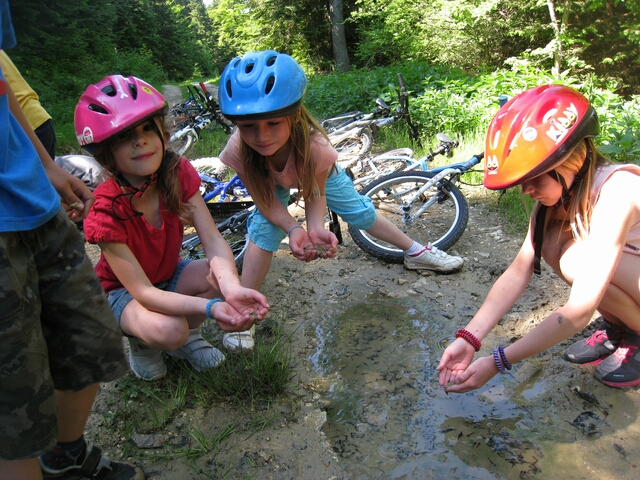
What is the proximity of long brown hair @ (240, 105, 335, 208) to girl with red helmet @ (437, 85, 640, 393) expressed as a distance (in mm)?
931

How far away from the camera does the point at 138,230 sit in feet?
6.96

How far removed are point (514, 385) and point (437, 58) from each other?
1327 cm

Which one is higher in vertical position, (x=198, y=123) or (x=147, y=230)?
(x=147, y=230)

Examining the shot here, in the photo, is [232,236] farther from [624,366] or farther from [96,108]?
[624,366]

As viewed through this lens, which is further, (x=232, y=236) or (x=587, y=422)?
(x=232, y=236)

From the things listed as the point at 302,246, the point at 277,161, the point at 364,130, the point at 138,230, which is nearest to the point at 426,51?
the point at 364,130

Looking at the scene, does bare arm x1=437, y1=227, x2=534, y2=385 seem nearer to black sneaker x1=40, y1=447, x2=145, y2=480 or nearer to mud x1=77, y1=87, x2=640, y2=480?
mud x1=77, y1=87, x2=640, y2=480

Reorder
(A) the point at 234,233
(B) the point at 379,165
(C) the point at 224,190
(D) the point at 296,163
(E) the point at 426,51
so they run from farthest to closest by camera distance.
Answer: (E) the point at 426,51 < (B) the point at 379,165 < (C) the point at 224,190 < (A) the point at 234,233 < (D) the point at 296,163

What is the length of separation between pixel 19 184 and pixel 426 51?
47.9 ft

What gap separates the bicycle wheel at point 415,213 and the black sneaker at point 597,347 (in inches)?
56.1

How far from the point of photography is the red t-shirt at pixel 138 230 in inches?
78.2

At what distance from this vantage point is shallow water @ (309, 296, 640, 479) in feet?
5.83

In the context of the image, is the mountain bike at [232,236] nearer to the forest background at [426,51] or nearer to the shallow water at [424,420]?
the shallow water at [424,420]

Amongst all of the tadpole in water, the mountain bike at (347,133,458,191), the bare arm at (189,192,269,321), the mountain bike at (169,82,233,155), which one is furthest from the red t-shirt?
the mountain bike at (169,82,233,155)
